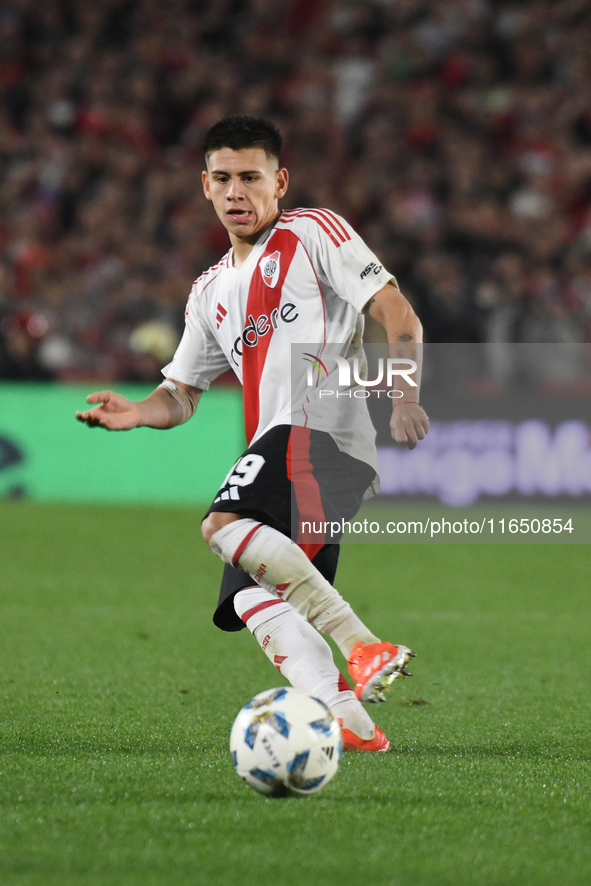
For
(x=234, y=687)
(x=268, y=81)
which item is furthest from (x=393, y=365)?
(x=268, y=81)

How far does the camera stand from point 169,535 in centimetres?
994

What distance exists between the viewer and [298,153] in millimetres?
14930

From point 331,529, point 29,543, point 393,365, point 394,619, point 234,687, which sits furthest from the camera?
point 29,543

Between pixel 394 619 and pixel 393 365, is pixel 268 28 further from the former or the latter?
pixel 393 365

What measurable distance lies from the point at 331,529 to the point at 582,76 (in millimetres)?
12251

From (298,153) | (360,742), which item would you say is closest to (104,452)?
(298,153)

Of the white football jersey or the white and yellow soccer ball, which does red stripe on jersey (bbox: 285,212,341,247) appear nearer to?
the white football jersey

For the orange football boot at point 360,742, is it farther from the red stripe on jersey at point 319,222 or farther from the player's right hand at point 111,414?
the red stripe on jersey at point 319,222

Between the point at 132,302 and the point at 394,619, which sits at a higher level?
the point at 132,302

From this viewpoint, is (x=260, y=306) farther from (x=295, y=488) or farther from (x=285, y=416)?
(x=295, y=488)

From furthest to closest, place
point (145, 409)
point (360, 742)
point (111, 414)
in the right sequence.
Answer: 1. point (145, 409)
2. point (111, 414)
3. point (360, 742)

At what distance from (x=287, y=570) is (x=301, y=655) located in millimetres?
284

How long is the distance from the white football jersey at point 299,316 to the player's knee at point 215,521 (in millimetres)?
334

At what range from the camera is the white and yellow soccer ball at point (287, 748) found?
3.05 metres
